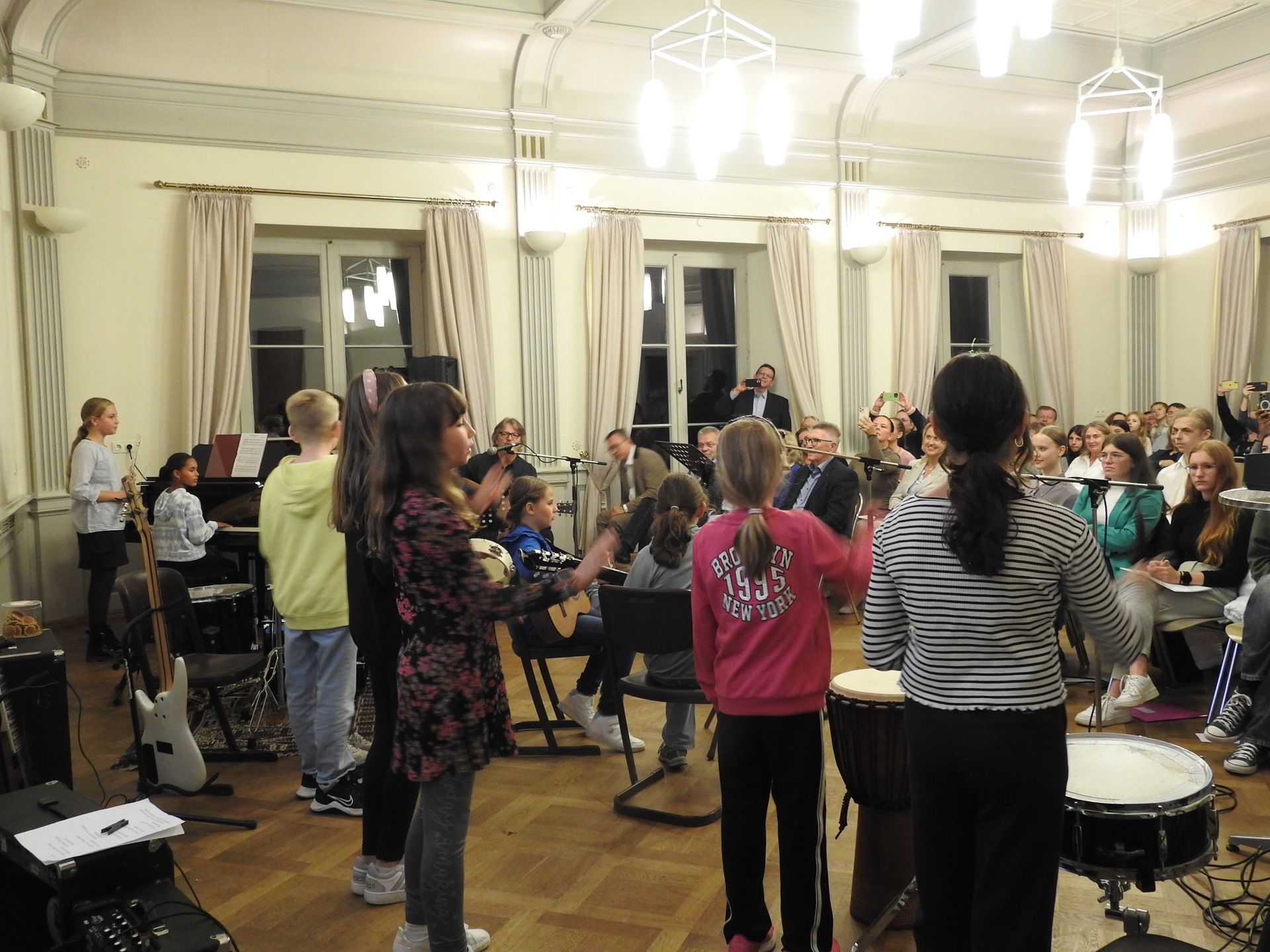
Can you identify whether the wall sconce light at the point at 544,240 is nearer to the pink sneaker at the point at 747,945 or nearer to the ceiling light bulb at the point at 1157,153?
the ceiling light bulb at the point at 1157,153

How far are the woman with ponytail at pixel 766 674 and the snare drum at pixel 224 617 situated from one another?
10.2 ft

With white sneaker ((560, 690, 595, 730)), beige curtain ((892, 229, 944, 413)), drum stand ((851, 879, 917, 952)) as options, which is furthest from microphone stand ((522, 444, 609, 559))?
drum stand ((851, 879, 917, 952))

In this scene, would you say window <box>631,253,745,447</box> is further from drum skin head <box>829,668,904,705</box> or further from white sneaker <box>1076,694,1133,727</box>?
drum skin head <box>829,668,904,705</box>

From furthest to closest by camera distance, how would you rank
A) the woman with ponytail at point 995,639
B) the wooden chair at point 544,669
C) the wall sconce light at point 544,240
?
1. the wall sconce light at point 544,240
2. the wooden chair at point 544,669
3. the woman with ponytail at point 995,639

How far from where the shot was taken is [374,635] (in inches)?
110

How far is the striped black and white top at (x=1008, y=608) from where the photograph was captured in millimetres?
1795

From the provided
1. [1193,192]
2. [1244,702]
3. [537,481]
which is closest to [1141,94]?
[1193,192]

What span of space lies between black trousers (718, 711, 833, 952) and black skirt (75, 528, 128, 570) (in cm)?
485

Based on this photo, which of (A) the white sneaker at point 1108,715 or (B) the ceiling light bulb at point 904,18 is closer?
(B) the ceiling light bulb at point 904,18

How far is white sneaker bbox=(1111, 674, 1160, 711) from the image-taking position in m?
4.57

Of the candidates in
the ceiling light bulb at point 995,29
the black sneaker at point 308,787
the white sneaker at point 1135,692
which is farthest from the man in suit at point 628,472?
the ceiling light bulb at point 995,29

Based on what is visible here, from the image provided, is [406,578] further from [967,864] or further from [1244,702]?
[1244,702]

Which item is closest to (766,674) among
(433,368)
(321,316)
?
(433,368)

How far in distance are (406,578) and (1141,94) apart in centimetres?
1043
